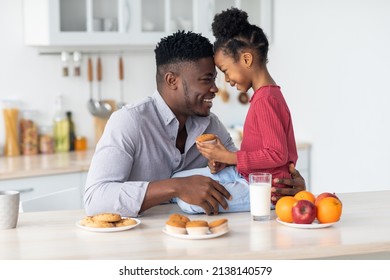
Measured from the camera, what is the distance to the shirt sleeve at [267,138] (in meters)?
2.24

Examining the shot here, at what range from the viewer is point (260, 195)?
2.11 m

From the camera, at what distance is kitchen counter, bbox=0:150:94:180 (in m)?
3.63

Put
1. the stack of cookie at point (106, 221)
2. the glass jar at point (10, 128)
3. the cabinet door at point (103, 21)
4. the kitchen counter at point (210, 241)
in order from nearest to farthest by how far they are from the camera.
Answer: the kitchen counter at point (210, 241) < the stack of cookie at point (106, 221) < the cabinet door at point (103, 21) < the glass jar at point (10, 128)

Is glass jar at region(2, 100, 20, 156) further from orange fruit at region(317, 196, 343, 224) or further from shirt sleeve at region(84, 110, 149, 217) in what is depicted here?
orange fruit at region(317, 196, 343, 224)

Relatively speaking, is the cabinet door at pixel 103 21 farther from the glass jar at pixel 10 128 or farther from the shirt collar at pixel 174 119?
the shirt collar at pixel 174 119

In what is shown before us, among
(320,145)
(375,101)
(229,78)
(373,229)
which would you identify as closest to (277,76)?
(320,145)

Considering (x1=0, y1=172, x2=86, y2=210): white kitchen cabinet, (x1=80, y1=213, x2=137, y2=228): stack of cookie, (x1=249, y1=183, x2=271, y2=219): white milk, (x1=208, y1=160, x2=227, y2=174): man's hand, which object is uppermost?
(x1=208, y1=160, x2=227, y2=174): man's hand

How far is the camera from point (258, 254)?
1777 millimetres

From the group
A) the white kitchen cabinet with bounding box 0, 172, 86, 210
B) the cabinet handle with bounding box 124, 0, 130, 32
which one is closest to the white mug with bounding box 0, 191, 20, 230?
the white kitchen cabinet with bounding box 0, 172, 86, 210

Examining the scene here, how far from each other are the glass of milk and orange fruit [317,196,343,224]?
0.16 meters

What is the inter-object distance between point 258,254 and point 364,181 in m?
2.33

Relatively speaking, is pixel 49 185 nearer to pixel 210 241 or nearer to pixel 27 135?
pixel 27 135

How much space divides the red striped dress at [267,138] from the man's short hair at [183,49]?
240 millimetres

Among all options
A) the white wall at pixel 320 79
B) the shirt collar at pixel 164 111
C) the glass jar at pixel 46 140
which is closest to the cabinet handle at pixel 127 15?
the white wall at pixel 320 79
